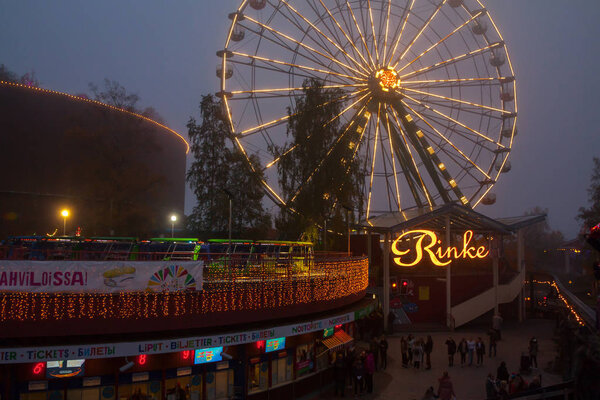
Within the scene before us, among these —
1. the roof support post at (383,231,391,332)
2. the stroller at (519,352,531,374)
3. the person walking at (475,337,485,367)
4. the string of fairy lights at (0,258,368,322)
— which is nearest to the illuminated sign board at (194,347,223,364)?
the string of fairy lights at (0,258,368,322)

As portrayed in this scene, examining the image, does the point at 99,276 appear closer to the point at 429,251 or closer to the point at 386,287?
the point at 386,287

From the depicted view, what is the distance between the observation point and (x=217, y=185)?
152ft

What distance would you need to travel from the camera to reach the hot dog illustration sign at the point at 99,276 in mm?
12648

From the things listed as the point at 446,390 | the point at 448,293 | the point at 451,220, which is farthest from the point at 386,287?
the point at 446,390

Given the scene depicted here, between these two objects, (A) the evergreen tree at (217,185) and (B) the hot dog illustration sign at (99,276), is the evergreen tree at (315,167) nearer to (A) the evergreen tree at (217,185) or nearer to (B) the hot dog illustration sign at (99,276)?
(A) the evergreen tree at (217,185)

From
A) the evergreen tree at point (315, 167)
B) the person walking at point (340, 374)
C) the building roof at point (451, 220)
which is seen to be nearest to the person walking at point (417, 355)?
the person walking at point (340, 374)

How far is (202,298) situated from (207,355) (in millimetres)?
1770

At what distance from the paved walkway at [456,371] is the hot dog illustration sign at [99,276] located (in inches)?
295

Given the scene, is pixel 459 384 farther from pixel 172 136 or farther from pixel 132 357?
pixel 172 136

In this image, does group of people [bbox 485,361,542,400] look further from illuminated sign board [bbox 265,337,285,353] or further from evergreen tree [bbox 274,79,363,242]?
evergreen tree [bbox 274,79,363,242]

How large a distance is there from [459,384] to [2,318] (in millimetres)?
14897

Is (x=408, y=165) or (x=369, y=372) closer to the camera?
(x=369, y=372)

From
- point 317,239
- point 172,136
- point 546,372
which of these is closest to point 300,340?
point 546,372

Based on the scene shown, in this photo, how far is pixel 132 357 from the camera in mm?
14359
